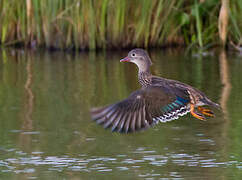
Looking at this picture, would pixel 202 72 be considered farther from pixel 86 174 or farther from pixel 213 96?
pixel 86 174

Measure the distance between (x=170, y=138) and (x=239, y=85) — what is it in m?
2.99

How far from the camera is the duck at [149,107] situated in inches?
197

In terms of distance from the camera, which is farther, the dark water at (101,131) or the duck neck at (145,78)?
the duck neck at (145,78)

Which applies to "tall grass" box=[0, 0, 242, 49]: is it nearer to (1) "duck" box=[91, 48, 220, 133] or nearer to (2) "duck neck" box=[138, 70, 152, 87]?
(2) "duck neck" box=[138, 70, 152, 87]

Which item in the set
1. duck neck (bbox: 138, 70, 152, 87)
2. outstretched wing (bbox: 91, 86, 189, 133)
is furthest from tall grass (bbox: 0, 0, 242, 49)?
outstretched wing (bbox: 91, 86, 189, 133)

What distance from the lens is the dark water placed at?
17.8 feet

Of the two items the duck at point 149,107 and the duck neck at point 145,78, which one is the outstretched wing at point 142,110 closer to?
the duck at point 149,107

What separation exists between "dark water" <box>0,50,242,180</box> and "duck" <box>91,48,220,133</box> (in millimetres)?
423

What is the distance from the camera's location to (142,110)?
5.27 metres

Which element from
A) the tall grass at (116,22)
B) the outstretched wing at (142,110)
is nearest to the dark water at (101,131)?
the outstretched wing at (142,110)

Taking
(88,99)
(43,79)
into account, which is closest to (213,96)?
(88,99)

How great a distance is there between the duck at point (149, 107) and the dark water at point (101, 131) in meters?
0.42

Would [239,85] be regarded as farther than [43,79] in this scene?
No

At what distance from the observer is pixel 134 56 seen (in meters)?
6.43
